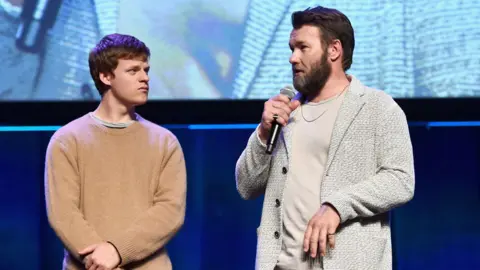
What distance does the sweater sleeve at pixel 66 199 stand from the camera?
2.52 metres

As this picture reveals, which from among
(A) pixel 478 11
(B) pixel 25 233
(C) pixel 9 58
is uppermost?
(A) pixel 478 11

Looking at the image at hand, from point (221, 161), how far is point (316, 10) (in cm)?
157

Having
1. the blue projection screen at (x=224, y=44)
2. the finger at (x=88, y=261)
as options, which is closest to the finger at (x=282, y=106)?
the finger at (x=88, y=261)

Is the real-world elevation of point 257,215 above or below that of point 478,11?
below

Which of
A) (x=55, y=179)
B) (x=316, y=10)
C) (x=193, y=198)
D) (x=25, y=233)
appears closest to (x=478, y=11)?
(x=316, y=10)

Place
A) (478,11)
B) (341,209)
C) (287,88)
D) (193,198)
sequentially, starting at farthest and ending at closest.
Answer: (193,198), (478,11), (287,88), (341,209)

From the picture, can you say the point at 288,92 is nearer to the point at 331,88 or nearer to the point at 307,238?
the point at 331,88

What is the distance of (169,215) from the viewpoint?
8.57 feet

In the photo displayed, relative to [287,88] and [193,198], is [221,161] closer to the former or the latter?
[193,198]

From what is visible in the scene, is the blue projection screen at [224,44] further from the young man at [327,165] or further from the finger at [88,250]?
the finger at [88,250]

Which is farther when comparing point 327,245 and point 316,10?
point 316,10

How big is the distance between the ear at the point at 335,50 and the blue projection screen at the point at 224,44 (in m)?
1.04

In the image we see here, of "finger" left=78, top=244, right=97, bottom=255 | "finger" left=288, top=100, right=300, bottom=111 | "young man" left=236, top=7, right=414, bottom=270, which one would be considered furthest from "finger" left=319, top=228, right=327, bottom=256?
"finger" left=78, top=244, right=97, bottom=255

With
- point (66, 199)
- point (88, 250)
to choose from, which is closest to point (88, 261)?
point (88, 250)
